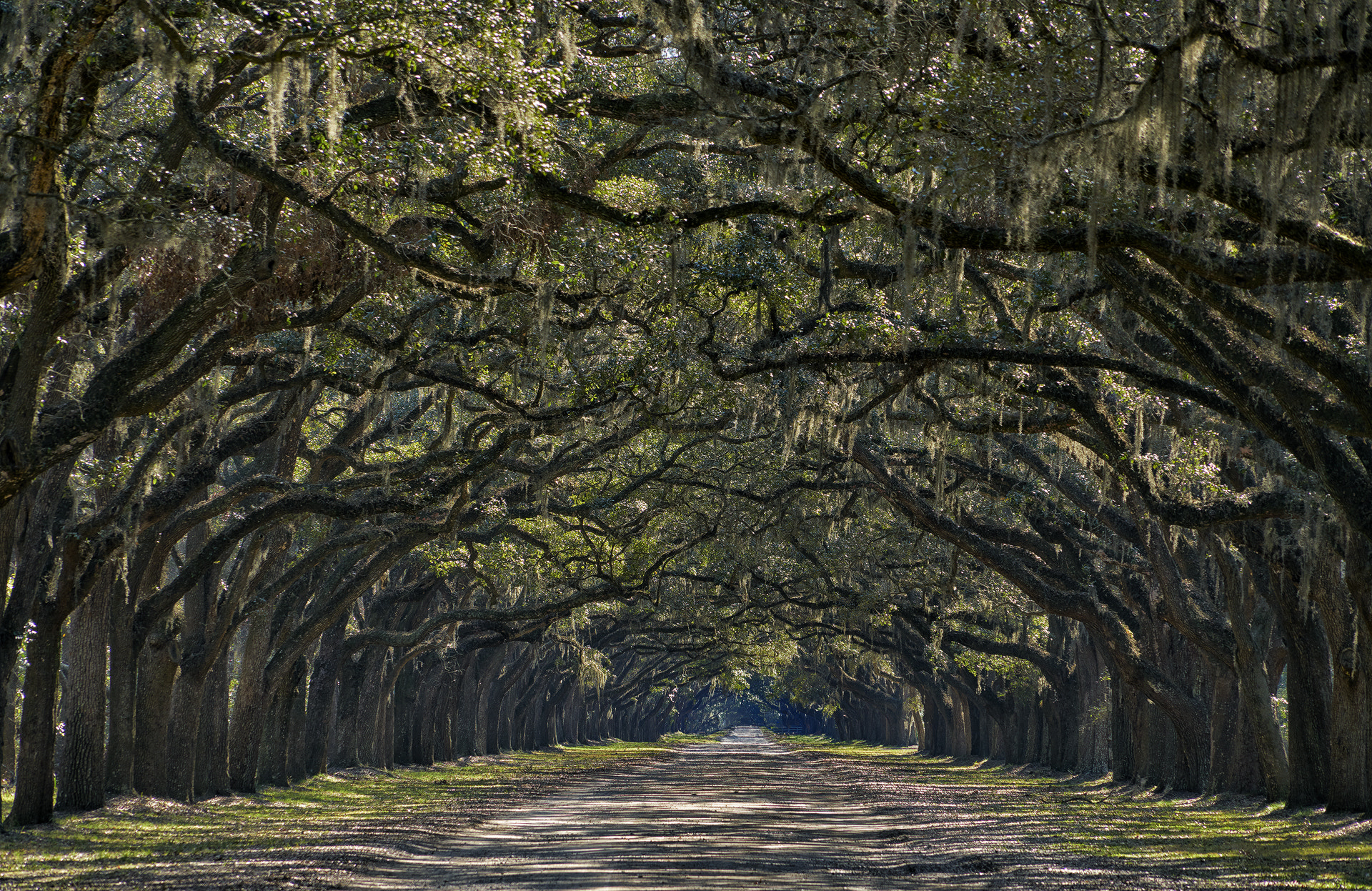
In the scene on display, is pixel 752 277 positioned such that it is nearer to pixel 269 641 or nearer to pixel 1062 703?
pixel 269 641

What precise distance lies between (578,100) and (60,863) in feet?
29.3

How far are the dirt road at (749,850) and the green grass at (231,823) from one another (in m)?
1.73

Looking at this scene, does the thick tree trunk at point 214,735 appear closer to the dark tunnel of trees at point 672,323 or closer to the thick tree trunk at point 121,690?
the dark tunnel of trees at point 672,323

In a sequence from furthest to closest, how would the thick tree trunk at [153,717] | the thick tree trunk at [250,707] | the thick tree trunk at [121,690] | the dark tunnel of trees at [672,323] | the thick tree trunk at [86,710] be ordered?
the thick tree trunk at [250,707]
the thick tree trunk at [153,717]
the thick tree trunk at [121,690]
the thick tree trunk at [86,710]
the dark tunnel of trees at [672,323]

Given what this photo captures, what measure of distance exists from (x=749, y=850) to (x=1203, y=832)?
729 cm

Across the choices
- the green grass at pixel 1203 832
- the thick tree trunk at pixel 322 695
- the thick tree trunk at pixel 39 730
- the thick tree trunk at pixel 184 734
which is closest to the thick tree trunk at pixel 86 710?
the thick tree trunk at pixel 39 730

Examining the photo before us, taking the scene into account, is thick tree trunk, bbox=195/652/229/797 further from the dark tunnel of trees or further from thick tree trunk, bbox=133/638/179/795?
thick tree trunk, bbox=133/638/179/795

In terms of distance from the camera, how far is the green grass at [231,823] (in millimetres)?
12789

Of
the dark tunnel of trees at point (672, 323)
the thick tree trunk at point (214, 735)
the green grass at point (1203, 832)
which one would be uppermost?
the dark tunnel of trees at point (672, 323)

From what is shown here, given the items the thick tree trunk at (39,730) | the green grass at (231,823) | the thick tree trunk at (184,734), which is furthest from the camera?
Result: the thick tree trunk at (184,734)

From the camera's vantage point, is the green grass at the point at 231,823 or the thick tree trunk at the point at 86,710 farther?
the thick tree trunk at the point at 86,710

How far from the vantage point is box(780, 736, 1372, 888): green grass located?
12.6m

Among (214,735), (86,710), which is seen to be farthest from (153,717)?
(214,735)

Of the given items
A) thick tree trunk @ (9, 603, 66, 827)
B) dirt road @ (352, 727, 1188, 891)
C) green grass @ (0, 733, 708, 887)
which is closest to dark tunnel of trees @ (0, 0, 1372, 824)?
thick tree trunk @ (9, 603, 66, 827)
